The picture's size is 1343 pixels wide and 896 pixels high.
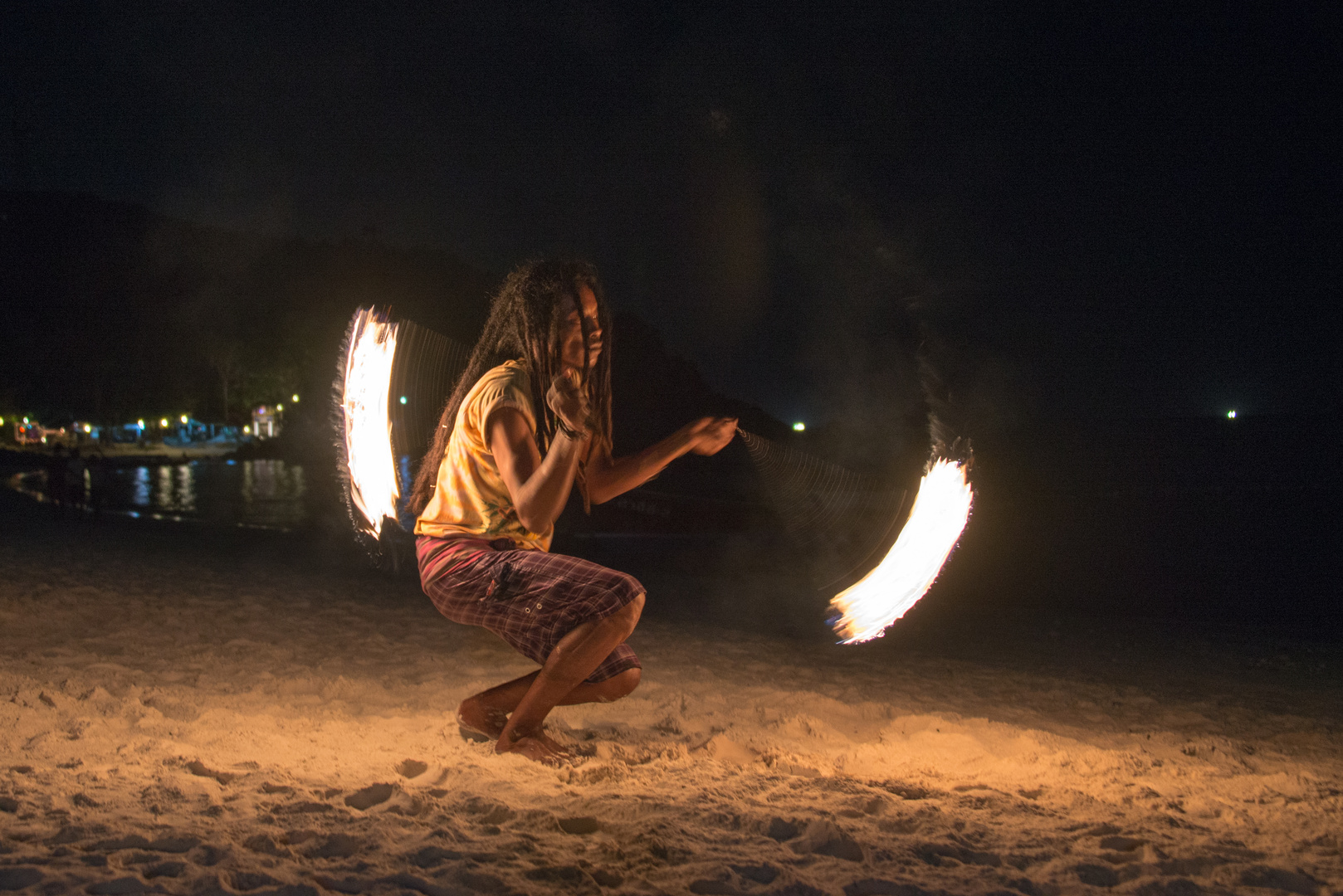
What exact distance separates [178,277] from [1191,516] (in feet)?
315

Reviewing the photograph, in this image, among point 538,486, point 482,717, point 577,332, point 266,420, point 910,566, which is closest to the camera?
point 538,486

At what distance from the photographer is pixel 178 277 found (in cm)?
9588

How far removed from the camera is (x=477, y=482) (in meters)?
3.36

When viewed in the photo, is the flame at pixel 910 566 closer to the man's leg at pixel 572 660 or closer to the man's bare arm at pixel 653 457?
the man's bare arm at pixel 653 457

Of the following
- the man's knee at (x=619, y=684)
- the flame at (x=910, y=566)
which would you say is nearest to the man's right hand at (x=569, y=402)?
the man's knee at (x=619, y=684)

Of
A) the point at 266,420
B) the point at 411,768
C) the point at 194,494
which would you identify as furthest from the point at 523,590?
the point at 266,420

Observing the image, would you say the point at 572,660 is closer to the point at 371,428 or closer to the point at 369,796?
the point at 369,796

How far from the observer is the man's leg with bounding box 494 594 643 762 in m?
3.23

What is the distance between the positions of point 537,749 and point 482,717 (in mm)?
350

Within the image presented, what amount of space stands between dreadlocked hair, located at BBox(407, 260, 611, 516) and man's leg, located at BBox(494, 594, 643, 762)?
47cm

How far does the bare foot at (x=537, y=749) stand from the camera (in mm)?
3512

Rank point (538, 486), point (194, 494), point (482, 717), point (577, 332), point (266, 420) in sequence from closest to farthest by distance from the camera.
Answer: point (538, 486) → point (577, 332) → point (482, 717) → point (194, 494) → point (266, 420)

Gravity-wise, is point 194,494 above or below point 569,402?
below

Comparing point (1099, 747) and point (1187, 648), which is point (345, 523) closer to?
point (1187, 648)
